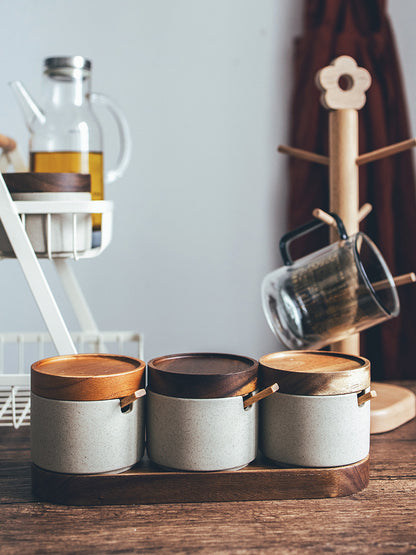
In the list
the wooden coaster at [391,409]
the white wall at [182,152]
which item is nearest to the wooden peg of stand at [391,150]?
the wooden coaster at [391,409]

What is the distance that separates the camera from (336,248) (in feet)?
3.11

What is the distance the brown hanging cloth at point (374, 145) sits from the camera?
1618 mm

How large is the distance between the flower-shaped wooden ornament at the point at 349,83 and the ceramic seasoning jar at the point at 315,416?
1.72 ft

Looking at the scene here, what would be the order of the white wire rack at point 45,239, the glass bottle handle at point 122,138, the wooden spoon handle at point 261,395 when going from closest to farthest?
the wooden spoon handle at point 261,395 → the white wire rack at point 45,239 → the glass bottle handle at point 122,138

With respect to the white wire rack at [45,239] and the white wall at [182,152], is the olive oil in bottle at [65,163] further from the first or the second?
the white wall at [182,152]

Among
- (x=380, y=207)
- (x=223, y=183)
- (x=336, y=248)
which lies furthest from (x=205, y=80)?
(x=336, y=248)

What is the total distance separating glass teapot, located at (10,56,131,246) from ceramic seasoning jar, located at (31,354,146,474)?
0.97ft

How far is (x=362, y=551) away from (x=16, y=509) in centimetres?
36

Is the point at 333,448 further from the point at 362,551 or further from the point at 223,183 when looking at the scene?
the point at 223,183

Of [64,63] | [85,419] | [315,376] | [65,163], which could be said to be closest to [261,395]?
[315,376]

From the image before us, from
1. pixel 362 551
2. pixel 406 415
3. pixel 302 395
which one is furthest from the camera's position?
pixel 406 415

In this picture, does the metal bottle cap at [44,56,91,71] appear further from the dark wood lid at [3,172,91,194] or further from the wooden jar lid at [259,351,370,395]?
the wooden jar lid at [259,351,370,395]

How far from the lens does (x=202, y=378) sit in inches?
27.1

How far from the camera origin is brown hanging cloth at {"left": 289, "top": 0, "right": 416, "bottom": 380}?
1.62 metres
